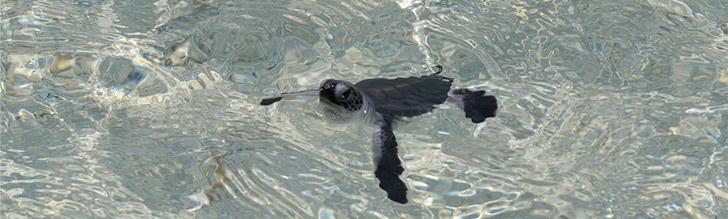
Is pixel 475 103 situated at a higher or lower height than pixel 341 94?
lower

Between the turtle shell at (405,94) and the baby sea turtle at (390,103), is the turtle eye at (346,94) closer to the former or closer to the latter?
the baby sea turtle at (390,103)

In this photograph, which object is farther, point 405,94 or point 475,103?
point 475,103

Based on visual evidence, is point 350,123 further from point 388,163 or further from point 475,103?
point 475,103

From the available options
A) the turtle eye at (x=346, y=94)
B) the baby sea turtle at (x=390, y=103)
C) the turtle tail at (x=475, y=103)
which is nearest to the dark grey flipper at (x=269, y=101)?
the baby sea turtle at (x=390, y=103)

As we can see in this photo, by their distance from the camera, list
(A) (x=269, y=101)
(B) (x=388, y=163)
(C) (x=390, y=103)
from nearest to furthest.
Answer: (B) (x=388, y=163)
(C) (x=390, y=103)
(A) (x=269, y=101)

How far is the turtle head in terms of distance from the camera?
3848 mm

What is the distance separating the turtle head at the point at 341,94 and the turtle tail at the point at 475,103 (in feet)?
1.90

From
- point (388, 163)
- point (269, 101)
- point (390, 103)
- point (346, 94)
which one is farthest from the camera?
point (269, 101)

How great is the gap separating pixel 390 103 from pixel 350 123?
20 cm

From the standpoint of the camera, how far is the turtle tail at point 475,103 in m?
4.14

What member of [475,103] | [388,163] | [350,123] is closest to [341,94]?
[350,123]

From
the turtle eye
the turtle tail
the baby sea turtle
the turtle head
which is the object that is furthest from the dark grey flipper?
the turtle tail

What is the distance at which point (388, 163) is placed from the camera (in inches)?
147

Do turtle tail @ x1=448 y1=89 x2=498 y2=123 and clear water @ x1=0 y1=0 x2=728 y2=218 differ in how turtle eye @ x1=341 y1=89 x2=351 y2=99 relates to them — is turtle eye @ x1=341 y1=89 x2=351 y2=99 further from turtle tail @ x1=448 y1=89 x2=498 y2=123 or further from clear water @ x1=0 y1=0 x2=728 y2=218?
turtle tail @ x1=448 y1=89 x2=498 y2=123
